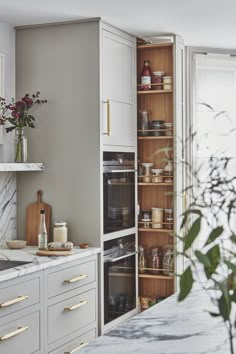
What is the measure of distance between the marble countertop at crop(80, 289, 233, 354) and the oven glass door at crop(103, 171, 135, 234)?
2.09 m

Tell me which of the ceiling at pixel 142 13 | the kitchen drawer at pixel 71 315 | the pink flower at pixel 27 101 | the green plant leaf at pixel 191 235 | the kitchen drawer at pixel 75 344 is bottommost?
the kitchen drawer at pixel 75 344

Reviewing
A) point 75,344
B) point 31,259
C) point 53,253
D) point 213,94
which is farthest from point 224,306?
point 213,94

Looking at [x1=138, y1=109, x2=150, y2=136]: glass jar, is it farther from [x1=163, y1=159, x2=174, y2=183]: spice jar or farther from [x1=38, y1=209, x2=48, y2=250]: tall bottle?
[x1=38, y1=209, x2=48, y2=250]: tall bottle

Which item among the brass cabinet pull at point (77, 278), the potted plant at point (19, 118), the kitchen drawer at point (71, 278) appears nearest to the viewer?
the kitchen drawer at point (71, 278)

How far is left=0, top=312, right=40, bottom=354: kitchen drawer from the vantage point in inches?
120

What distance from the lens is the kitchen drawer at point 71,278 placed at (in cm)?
351

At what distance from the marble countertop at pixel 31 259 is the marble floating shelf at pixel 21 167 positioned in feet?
1.76

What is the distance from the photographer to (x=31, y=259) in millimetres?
3533

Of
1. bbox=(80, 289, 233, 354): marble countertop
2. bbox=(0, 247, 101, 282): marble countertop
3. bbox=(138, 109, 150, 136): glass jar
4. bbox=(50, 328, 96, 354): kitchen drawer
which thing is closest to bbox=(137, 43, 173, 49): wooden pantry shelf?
bbox=(138, 109, 150, 136): glass jar

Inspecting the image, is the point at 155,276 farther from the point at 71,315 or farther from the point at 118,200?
the point at 71,315

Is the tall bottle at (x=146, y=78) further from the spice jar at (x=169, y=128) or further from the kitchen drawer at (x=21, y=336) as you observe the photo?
the kitchen drawer at (x=21, y=336)

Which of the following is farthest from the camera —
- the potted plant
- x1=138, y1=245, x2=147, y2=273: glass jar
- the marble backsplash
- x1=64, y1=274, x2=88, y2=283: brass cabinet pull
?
x1=138, y1=245, x2=147, y2=273: glass jar

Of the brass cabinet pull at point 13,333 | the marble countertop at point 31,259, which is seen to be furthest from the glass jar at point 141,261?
the brass cabinet pull at point 13,333

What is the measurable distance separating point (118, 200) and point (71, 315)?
1036 millimetres
